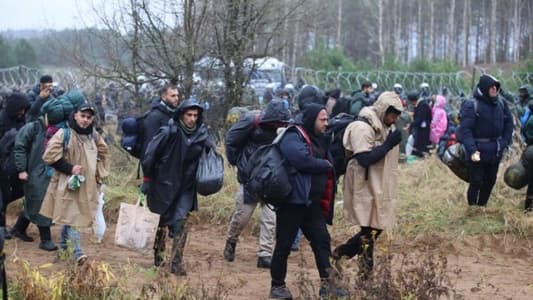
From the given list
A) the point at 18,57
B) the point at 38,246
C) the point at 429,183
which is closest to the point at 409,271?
the point at 38,246

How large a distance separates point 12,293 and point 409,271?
276cm

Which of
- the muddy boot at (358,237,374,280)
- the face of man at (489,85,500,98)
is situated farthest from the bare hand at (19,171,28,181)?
the face of man at (489,85,500,98)

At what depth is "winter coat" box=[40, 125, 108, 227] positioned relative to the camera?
22.3 feet

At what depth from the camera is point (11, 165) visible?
7941mm

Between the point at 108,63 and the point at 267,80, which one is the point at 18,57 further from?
the point at 108,63

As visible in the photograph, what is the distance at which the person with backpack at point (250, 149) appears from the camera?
6914 mm

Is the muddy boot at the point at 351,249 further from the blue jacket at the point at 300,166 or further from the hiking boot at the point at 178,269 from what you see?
the hiking boot at the point at 178,269

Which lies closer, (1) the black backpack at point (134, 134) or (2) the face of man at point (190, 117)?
(2) the face of man at point (190, 117)

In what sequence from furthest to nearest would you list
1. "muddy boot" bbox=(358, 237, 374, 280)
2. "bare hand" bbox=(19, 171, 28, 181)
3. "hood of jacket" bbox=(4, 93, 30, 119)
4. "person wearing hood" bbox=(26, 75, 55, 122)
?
"person wearing hood" bbox=(26, 75, 55, 122) < "hood of jacket" bbox=(4, 93, 30, 119) < "bare hand" bbox=(19, 171, 28, 181) < "muddy boot" bbox=(358, 237, 374, 280)

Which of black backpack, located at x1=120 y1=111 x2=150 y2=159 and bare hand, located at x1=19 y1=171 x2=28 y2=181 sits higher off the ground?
black backpack, located at x1=120 y1=111 x2=150 y2=159

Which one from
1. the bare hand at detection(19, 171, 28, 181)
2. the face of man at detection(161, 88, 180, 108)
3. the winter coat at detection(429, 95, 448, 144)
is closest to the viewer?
the face of man at detection(161, 88, 180, 108)

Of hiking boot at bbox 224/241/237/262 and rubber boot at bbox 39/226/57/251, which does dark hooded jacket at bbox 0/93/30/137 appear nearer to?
rubber boot at bbox 39/226/57/251

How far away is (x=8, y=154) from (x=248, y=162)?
308cm

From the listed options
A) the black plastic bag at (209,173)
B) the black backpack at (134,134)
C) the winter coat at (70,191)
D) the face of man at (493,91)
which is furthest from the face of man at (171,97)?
the face of man at (493,91)
